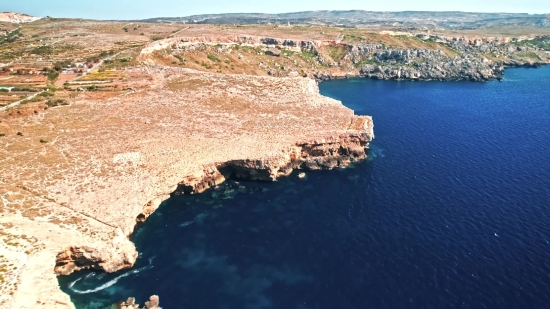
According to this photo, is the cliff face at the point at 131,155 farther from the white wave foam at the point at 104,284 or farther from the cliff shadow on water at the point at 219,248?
the cliff shadow on water at the point at 219,248

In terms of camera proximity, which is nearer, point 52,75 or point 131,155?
point 131,155

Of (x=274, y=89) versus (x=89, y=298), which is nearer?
(x=89, y=298)

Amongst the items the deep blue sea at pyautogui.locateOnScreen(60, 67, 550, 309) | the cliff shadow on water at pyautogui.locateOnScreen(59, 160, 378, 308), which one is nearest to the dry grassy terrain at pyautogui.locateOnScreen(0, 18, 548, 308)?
the cliff shadow on water at pyautogui.locateOnScreen(59, 160, 378, 308)

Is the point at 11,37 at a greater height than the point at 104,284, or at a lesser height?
greater

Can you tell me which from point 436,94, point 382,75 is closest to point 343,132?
point 436,94

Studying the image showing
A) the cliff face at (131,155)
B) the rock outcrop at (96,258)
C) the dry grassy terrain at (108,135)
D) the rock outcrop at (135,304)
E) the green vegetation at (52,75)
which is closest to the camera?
the rock outcrop at (135,304)

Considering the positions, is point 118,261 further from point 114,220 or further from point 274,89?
point 274,89

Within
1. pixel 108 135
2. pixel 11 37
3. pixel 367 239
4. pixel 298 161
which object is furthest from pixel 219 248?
pixel 11 37

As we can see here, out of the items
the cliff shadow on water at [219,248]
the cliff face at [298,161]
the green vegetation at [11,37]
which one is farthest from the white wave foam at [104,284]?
the green vegetation at [11,37]

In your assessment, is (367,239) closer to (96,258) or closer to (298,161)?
(298,161)
